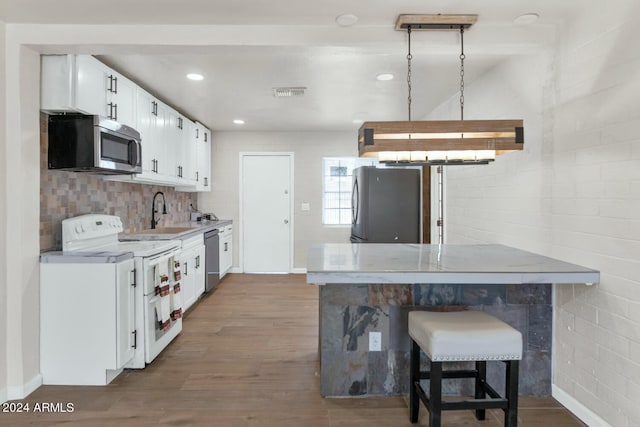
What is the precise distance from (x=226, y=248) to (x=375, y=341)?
12.5 feet

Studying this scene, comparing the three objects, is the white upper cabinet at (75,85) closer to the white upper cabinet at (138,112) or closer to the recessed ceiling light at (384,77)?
the white upper cabinet at (138,112)

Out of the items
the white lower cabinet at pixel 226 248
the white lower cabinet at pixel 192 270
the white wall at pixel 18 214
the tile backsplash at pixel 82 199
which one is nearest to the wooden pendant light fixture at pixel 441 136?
the white wall at pixel 18 214

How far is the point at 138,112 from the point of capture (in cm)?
346

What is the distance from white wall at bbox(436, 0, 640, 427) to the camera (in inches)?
72.6

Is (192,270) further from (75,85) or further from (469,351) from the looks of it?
(469,351)

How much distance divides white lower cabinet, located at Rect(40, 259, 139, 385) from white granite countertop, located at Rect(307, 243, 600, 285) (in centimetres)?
134

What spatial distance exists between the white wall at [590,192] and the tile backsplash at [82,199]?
3.30 meters

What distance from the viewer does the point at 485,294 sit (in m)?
2.40

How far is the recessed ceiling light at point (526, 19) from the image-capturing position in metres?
2.24

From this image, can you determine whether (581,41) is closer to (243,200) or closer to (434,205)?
(434,205)

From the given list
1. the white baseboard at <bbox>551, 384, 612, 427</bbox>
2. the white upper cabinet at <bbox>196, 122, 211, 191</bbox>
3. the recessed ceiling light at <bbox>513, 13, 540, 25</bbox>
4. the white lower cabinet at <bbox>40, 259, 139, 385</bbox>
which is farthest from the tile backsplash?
the white baseboard at <bbox>551, 384, 612, 427</bbox>

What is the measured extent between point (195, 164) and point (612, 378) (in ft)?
15.6

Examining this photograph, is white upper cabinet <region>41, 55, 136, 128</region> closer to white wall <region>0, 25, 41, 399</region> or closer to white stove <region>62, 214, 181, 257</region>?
white wall <region>0, 25, 41, 399</region>

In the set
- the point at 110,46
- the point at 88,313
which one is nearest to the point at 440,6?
the point at 110,46
